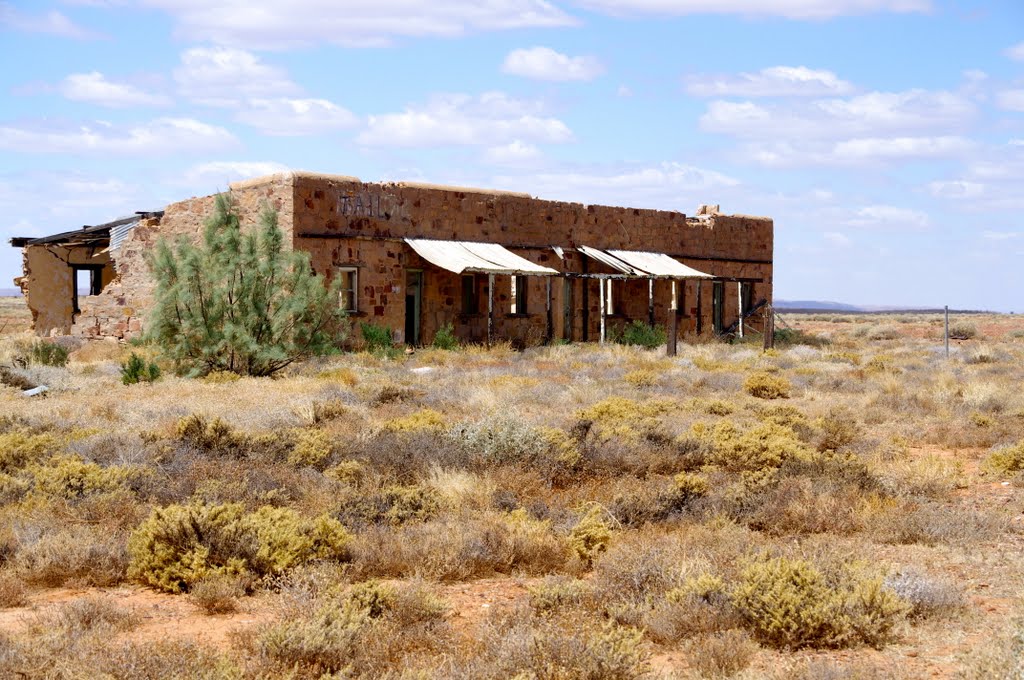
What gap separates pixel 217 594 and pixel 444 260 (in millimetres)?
16730

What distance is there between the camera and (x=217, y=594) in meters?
5.73

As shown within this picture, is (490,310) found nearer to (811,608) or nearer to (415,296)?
(415,296)

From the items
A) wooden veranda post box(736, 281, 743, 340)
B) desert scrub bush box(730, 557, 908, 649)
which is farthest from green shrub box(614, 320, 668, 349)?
desert scrub bush box(730, 557, 908, 649)

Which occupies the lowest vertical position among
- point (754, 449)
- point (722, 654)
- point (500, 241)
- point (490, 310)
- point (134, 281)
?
point (722, 654)

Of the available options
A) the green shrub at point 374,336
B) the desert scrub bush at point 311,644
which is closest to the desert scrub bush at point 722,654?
the desert scrub bush at point 311,644

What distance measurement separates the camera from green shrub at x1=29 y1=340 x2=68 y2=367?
19031mm

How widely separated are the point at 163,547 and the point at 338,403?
6.04 m

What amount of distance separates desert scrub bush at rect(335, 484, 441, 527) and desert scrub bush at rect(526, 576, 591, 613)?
1.75 m

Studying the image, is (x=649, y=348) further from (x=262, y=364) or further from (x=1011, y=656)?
(x=1011, y=656)

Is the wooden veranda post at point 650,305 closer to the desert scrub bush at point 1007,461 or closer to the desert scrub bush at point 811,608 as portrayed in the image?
the desert scrub bush at point 1007,461

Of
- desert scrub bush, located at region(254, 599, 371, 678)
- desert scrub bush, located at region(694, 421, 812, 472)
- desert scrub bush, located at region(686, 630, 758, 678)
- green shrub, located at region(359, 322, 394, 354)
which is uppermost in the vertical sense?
green shrub, located at region(359, 322, 394, 354)

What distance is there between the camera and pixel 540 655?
4621mm

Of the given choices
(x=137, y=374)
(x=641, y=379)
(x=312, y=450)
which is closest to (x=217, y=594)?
(x=312, y=450)

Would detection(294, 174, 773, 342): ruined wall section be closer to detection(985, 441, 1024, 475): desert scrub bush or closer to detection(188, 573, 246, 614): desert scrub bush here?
detection(985, 441, 1024, 475): desert scrub bush
